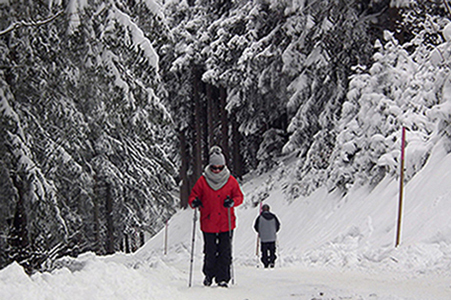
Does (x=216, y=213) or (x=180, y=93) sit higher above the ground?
(x=180, y=93)

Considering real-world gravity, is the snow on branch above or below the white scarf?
above

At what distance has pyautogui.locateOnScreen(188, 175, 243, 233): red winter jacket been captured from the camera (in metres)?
7.06

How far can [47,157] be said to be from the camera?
37.9ft

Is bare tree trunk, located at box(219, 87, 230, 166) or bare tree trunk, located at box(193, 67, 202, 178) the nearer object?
bare tree trunk, located at box(219, 87, 230, 166)

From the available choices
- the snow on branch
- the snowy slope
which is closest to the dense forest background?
the snow on branch

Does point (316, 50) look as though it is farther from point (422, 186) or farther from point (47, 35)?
point (47, 35)

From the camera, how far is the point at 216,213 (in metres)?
7.06

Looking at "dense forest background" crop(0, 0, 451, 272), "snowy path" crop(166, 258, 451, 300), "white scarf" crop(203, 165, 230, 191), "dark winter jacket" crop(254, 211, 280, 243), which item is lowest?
"snowy path" crop(166, 258, 451, 300)

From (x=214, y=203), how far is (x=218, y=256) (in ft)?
2.21

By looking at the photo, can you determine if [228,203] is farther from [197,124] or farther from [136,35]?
[197,124]

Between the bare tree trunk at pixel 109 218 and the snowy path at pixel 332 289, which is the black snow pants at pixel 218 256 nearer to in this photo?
the snowy path at pixel 332 289

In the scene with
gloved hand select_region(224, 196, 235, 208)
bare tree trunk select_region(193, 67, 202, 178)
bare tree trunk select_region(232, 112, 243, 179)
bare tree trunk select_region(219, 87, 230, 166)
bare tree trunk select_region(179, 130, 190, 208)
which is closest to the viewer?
gloved hand select_region(224, 196, 235, 208)

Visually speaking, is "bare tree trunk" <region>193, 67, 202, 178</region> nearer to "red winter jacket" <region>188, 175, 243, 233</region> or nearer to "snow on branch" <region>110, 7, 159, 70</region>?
"snow on branch" <region>110, 7, 159, 70</region>

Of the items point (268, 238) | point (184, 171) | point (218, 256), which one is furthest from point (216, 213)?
point (184, 171)
